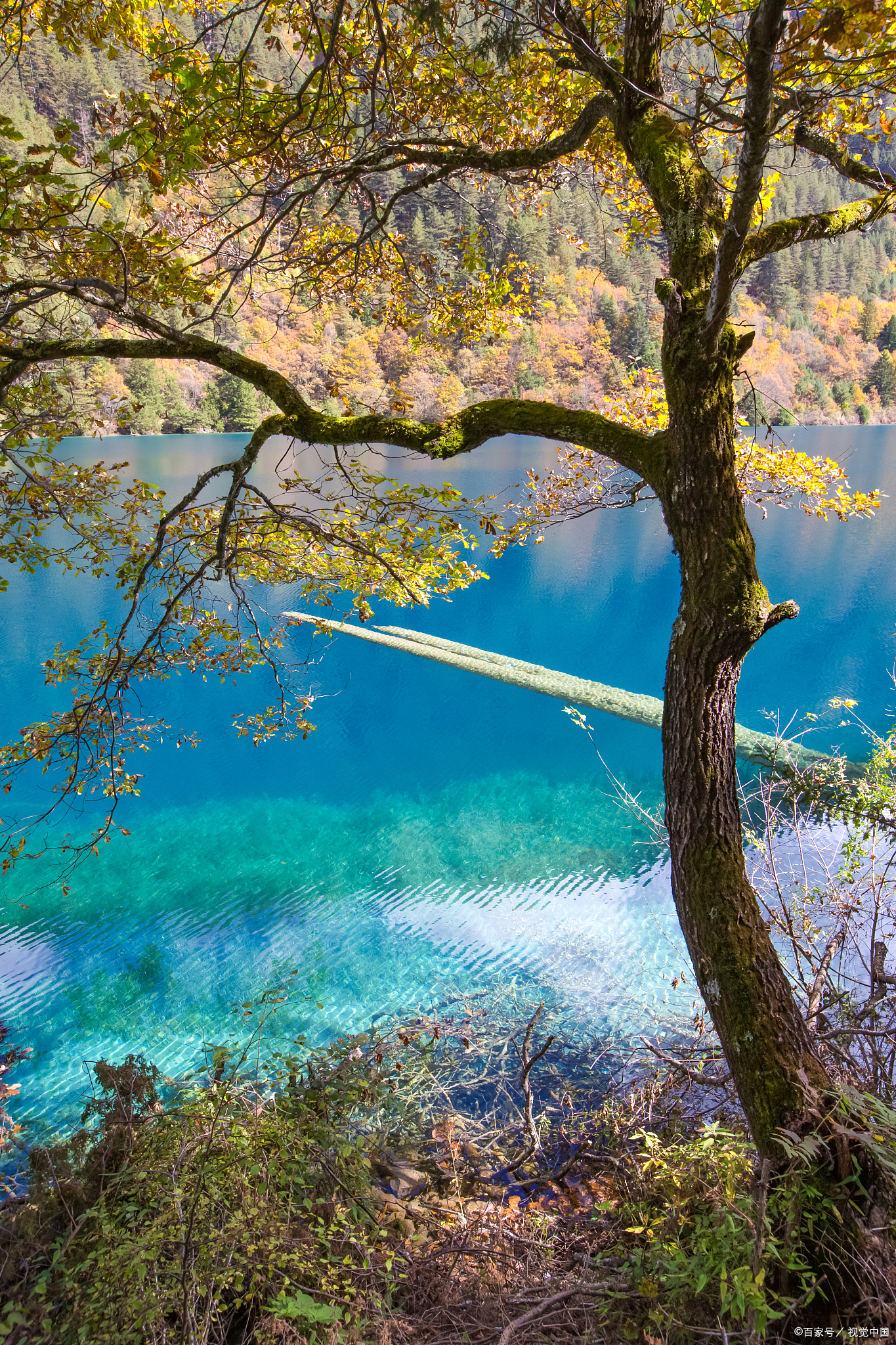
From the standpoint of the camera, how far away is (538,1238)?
250 cm

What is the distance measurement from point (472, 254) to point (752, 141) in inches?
89.0

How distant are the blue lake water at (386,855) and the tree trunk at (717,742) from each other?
2086 millimetres

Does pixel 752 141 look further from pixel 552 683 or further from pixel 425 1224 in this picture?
pixel 552 683

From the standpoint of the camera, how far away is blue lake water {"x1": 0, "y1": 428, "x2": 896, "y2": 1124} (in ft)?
14.9

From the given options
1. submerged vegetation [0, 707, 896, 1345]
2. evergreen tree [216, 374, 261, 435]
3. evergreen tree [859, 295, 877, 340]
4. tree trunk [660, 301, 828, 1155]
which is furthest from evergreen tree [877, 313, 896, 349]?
submerged vegetation [0, 707, 896, 1345]

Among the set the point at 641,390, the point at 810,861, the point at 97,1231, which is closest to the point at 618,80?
the point at 641,390

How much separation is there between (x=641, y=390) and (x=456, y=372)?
3140cm

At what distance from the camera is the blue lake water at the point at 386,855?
14.9 feet

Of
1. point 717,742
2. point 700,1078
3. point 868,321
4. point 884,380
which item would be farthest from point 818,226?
point 868,321

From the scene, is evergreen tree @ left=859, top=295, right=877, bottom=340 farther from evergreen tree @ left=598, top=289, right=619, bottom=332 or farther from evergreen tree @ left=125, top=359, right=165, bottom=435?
evergreen tree @ left=125, top=359, right=165, bottom=435

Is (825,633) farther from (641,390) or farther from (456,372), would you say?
(456,372)

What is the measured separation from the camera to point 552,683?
1002cm

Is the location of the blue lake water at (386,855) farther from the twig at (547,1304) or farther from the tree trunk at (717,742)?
the tree trunk at (717,742)

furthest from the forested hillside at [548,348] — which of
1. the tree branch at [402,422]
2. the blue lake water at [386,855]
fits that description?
the tree branch at [402,422]
